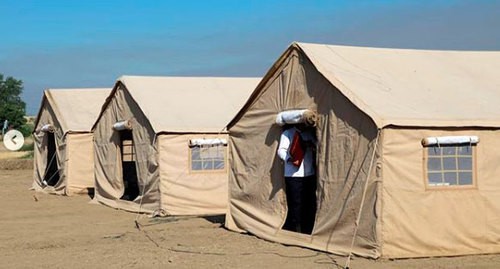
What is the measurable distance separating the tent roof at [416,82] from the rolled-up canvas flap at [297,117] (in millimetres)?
560

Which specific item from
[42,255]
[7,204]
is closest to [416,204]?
[42,255]

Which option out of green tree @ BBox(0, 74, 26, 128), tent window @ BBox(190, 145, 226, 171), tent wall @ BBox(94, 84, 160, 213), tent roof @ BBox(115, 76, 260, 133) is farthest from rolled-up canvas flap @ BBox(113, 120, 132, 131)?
green tree @ BBox(0, 74, 26, 128)

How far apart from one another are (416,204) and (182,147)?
263 inches

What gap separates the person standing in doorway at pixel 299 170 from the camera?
10.5 m

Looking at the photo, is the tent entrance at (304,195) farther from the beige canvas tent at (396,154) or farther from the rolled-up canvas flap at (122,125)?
the rolled-up canvas flap at (122,125)

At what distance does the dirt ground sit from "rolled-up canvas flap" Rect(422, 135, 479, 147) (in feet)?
4.28

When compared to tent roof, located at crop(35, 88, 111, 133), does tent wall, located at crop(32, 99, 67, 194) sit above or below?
below

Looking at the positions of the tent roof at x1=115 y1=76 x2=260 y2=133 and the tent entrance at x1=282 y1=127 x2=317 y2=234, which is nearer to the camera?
the tent entrance at x1=282 y1=127 x2=317 y2=234

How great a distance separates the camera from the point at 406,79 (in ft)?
33.9

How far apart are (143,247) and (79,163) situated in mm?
10275

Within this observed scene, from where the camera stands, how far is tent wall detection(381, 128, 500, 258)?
8750 mm

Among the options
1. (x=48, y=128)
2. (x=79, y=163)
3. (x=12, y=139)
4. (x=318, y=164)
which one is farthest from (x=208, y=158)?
(x=12, y=139)

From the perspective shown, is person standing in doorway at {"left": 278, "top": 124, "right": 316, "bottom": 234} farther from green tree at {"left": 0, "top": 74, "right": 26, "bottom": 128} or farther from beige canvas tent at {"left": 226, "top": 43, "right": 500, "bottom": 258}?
green tree at {"left": 0, "top": 74, "right": 26, "bottom": 128}

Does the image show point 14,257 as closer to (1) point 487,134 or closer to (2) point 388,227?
(2) point 388,227
